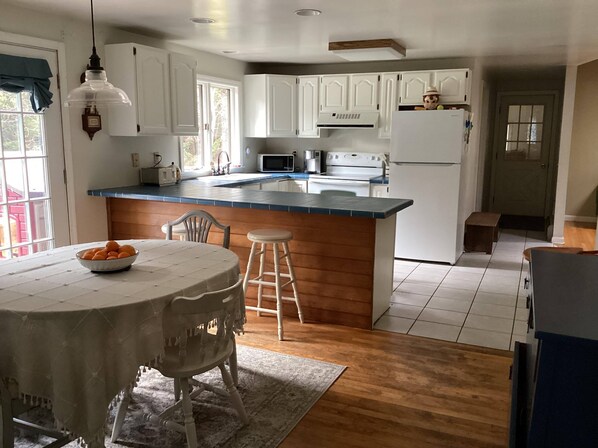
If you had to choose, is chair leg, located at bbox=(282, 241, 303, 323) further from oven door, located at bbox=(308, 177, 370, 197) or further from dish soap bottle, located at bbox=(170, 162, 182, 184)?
oven door, located at bbox=(308, 177, 370, 197)

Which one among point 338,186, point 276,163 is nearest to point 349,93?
point 338,186

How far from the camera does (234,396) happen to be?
8.00ft

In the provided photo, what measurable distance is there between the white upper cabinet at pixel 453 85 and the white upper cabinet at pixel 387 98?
490 millimetres

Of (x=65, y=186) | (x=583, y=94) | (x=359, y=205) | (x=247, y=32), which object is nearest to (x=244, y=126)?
(x=247, y=32)

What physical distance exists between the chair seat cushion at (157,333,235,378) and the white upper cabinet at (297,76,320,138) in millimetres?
4619

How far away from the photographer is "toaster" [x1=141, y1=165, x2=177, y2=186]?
15.8ft

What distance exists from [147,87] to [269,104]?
2.24 meters

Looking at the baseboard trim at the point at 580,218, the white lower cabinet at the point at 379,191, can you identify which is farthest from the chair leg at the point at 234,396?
the baseboard trim at the point at 580,218

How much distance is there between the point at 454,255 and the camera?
5.42 metres

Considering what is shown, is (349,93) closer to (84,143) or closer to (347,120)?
(347,120)

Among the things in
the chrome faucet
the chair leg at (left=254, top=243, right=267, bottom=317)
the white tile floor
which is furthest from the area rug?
the chrome faucet

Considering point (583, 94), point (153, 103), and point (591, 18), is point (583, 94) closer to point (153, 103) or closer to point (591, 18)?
point (591, 18)

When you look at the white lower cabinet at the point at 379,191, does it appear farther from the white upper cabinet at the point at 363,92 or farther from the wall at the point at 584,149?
the wall at the point at 584,149

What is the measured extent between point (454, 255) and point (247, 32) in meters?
3.04
